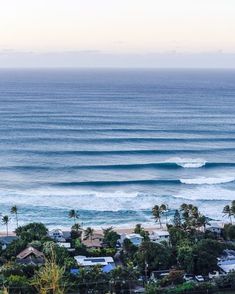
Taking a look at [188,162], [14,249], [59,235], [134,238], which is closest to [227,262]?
[134,238]

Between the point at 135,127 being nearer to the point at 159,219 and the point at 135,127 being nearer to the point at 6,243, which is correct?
the point at 159,219

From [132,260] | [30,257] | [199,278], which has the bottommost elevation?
[199,278]

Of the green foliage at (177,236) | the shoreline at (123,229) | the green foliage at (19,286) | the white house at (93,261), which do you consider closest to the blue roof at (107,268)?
the white house at (93,261)

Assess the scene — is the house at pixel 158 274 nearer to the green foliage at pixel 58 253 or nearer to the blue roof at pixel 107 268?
the blue roof at pixel 107 268

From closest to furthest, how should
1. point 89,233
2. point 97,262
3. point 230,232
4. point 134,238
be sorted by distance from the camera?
point 97,262
point 89,233
point 134,238
point 230,232

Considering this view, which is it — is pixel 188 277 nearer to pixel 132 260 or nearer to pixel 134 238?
pixel 132 260
